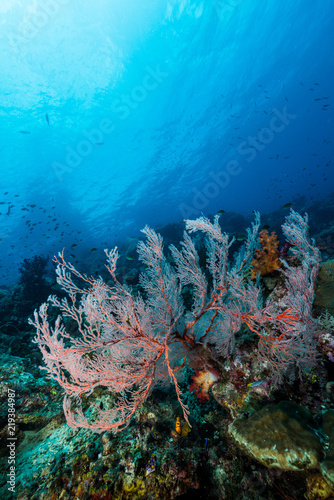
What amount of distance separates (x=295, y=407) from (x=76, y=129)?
3083 cm

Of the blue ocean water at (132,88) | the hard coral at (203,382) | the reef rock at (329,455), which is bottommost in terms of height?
the reef rock at (329,455)

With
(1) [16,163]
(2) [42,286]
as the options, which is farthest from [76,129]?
(2) [42,286]

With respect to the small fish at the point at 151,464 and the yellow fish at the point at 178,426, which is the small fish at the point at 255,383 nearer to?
the yellow fish at the point at 178,426

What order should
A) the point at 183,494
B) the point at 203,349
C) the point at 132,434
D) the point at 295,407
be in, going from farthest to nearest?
the point at 203,349, the point at 132,434, the point at 295,407, the point at 183,494

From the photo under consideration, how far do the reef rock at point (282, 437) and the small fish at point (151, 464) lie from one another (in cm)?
115

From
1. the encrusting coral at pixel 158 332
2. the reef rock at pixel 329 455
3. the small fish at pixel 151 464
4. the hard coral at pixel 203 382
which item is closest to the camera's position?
the reef rock at pixel 329 455

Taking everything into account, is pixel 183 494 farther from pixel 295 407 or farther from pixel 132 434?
pixel 295 407

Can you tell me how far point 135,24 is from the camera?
60.8 ft

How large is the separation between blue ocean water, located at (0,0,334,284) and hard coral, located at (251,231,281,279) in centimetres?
1280

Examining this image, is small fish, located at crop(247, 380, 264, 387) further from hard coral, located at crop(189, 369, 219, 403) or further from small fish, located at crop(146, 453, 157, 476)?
small fish, located at crop(146, 453, 157, 476)

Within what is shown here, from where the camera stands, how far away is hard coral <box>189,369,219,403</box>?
3.76 metres

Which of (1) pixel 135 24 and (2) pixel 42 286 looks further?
(1) pixel 135 24

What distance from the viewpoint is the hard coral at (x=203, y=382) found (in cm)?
376

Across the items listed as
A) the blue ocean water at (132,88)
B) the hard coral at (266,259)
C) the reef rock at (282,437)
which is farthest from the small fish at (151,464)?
the blue ocean water at (132,88)
